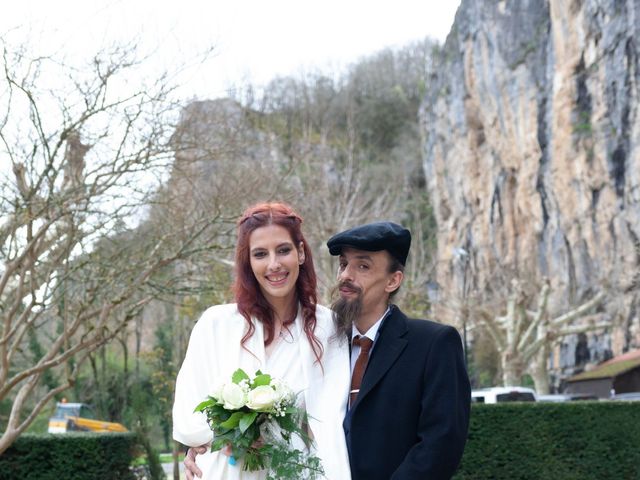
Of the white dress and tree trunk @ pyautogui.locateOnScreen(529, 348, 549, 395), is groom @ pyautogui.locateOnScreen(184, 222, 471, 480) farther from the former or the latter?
tree trunk @ pyautogui.locateOnScreen(529, 348, 549, 395)

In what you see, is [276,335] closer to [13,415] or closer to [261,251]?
[261,251]

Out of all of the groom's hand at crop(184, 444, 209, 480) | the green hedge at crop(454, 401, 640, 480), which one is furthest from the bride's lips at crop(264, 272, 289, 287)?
the green hedge at crop(454, 401, 640, 480)

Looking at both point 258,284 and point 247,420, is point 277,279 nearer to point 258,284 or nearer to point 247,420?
point 258,284

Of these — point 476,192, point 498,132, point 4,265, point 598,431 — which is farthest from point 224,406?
point 476,192

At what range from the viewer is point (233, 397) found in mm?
3092

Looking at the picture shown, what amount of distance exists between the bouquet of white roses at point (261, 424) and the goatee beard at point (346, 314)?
0.42 m

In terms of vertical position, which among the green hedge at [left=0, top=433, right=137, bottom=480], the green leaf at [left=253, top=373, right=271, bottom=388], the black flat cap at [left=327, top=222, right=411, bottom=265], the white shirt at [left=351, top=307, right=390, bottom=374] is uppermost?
the black flat cap at [left=327, top=222, right=411, bottom=265]

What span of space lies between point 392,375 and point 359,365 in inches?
6.3

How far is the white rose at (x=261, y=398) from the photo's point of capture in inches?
120

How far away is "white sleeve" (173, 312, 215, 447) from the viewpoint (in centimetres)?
333

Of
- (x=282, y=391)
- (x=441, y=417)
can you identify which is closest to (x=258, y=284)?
(x=282, y=391)

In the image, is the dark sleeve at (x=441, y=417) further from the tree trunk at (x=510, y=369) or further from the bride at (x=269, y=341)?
the tree trunk at (x=510, y=369)

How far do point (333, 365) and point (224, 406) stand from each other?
1.64ft

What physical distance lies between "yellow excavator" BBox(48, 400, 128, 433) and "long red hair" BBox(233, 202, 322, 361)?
1939cm
